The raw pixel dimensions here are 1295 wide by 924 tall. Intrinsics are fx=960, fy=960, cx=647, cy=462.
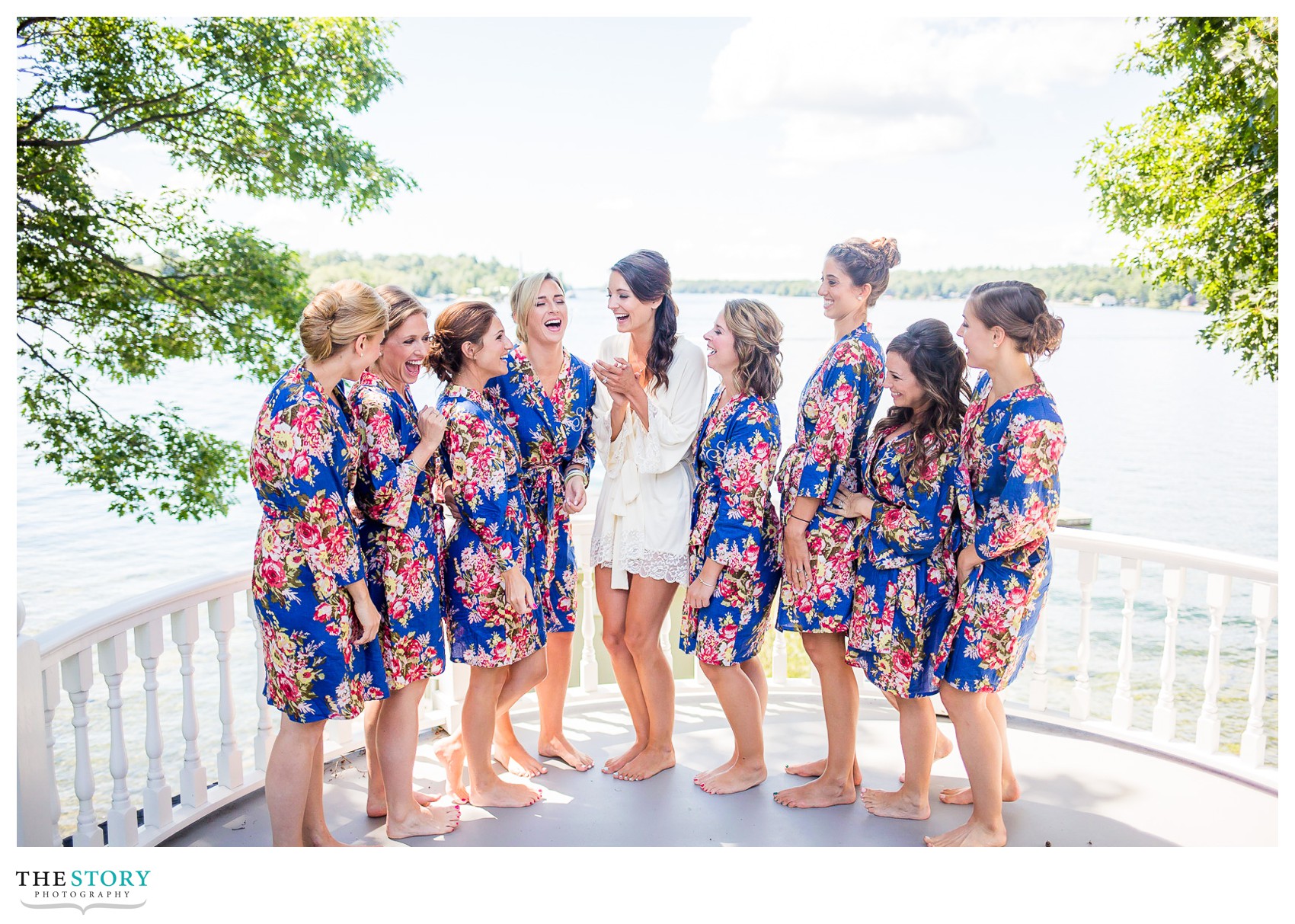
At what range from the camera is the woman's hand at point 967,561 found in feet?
9.29

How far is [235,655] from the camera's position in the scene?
15.2 m

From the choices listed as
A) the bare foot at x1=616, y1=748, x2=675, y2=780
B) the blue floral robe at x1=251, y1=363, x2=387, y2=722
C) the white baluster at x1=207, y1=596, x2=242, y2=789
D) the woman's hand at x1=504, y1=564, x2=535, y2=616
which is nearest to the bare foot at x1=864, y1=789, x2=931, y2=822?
the bare foot at x1=616, y1=748, x2=675, y2=780

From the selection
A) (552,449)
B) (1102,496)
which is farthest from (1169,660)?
(1102,496)

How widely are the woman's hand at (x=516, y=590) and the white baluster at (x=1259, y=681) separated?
2.51 metres

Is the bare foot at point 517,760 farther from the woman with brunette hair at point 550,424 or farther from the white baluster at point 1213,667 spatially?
the white baluster at point 1213,667

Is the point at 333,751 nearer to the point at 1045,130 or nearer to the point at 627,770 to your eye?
the point at 627,770

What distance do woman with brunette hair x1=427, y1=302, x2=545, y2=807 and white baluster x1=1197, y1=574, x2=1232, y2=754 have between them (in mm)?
2437

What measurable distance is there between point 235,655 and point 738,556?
46.3 feet

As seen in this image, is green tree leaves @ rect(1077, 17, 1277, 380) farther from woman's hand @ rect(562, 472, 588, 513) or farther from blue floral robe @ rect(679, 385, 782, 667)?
woman's hand @ rect(562, 472, 588, 513)

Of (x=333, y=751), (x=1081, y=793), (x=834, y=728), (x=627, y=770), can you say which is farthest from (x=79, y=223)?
(x=1081, y=793)

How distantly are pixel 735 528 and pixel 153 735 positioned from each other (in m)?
A: 1.94

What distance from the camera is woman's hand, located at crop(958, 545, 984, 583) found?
2.83 metres

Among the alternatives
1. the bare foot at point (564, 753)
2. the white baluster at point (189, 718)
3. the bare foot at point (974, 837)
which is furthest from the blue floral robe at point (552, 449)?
the bare foot at point (974, 837)

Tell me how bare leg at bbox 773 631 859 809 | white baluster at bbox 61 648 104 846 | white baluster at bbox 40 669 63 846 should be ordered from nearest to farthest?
white baluster at bbox 40 669 63 846, white baluster at bbox 61 648 104 846, bare leg at bbox 773 631 859 809
